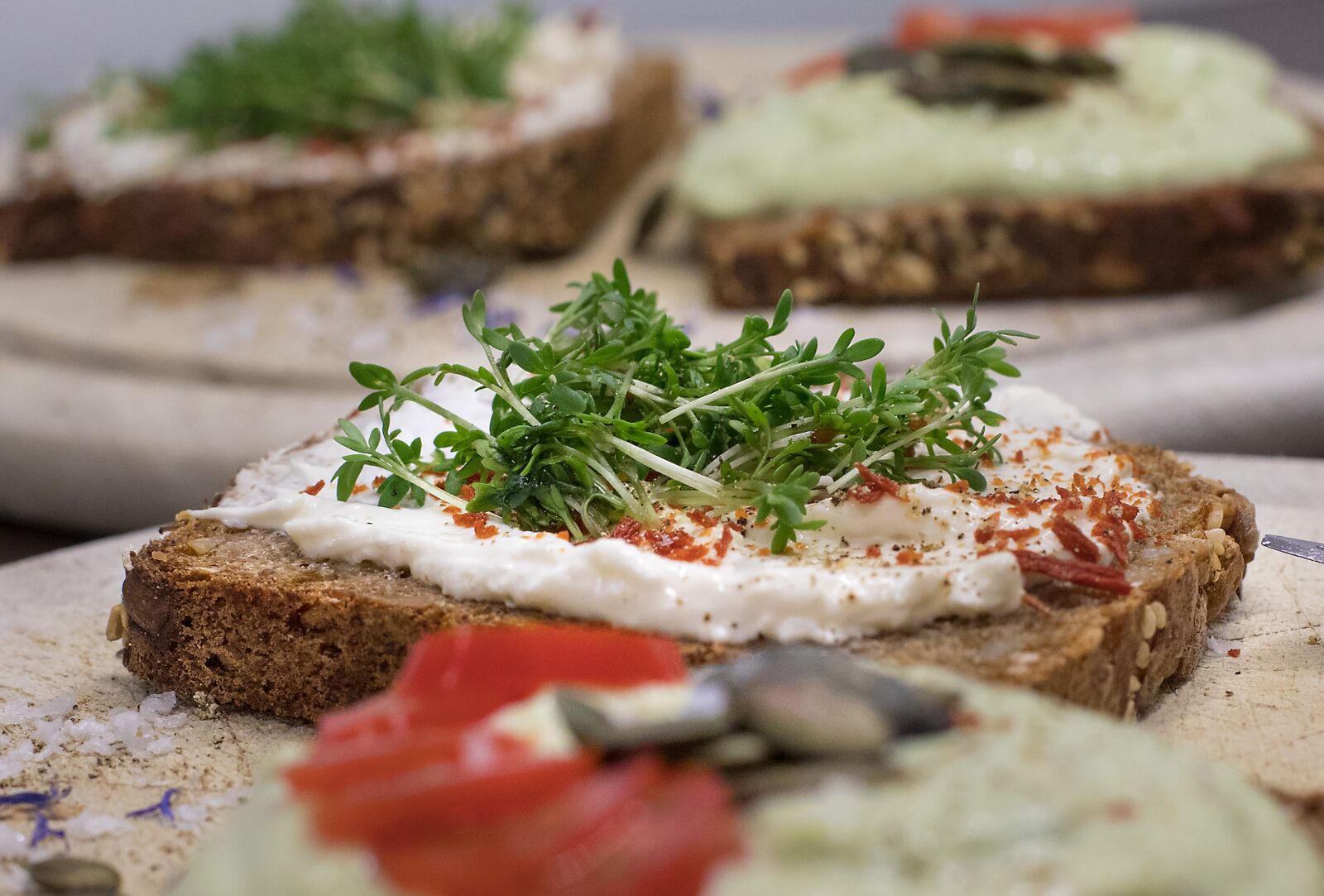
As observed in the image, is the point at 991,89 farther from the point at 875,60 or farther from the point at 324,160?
the point at 324,160

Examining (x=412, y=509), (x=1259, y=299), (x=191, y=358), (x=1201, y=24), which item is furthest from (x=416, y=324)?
(x=1201, y=24)

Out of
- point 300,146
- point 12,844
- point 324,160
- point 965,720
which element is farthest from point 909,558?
point 300,146

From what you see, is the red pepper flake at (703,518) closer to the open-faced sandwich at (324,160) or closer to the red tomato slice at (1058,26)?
the open-faced sandwich at (324,160)

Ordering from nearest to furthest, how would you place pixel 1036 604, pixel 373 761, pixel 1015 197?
pixel 373 761 < pixel 1036 604 < pixel 1015 197

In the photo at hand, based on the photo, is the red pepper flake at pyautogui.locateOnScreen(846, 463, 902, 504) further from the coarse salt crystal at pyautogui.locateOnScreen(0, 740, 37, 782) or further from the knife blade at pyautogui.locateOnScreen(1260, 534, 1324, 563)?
the coarse salt crystal at pyautogui.locateOnScreen(0, 740, 37, 782)

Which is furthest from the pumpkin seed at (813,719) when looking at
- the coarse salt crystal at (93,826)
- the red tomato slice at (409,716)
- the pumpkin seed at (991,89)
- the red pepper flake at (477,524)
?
the pumpkin seed at (991,89)

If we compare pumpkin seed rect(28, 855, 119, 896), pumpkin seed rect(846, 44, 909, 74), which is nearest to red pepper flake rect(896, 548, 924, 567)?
pumpkin seed rect(28, 855, 119, 896)
